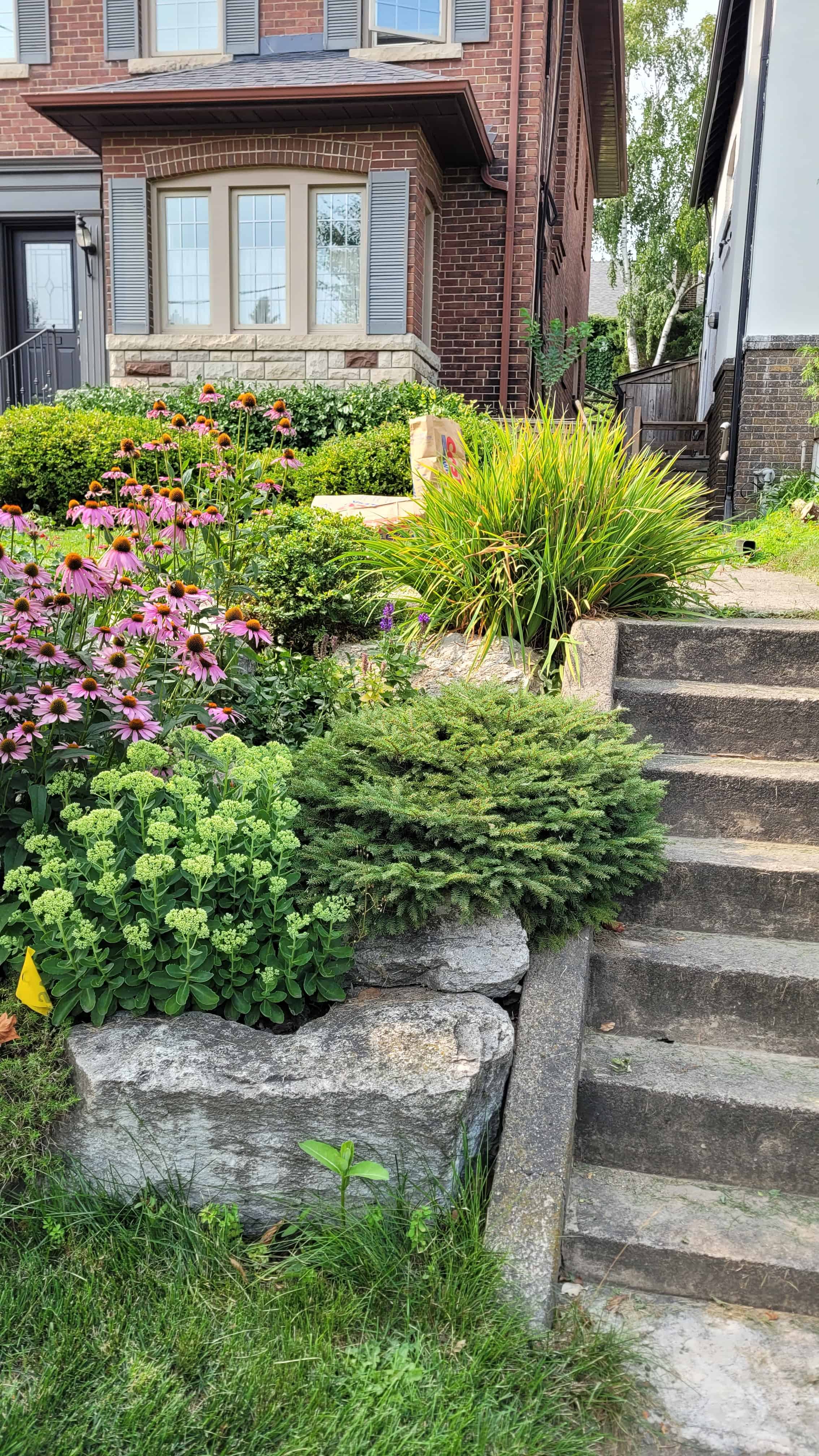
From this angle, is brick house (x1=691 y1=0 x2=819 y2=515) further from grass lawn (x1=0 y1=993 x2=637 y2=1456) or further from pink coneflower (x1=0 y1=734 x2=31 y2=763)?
grass lawn (x1=0 y1=993 x2=637 y2=1456)

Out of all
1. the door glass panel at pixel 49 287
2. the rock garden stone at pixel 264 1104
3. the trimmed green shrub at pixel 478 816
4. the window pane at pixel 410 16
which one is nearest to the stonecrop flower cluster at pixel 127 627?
the trimmed green shrub at pixel 478 816

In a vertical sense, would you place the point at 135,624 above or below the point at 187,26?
below

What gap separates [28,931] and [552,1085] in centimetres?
129

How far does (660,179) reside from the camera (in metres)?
27.4

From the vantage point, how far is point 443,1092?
2219mm

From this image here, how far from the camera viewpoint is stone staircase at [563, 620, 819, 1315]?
2238 millimetres

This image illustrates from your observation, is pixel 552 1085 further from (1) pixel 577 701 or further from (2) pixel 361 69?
(2) pixel 361 69

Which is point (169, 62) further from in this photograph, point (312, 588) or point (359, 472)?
point (312, 588)

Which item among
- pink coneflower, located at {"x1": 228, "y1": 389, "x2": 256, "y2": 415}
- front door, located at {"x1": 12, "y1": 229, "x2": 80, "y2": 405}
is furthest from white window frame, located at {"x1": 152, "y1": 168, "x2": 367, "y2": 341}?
pink coneflower, located at {"x1": 228, "y1": 389, "x2": 256, "y2": 415}

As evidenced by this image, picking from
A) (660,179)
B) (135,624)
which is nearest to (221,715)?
(135,624)

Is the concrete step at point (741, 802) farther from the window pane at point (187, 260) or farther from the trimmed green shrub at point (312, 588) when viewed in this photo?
the window pane at point (187, 260)

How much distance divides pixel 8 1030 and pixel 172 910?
1.52 ft

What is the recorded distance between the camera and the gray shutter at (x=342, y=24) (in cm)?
1091

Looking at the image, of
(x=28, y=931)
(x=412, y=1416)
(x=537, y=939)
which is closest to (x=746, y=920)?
(x=537, y=939)
